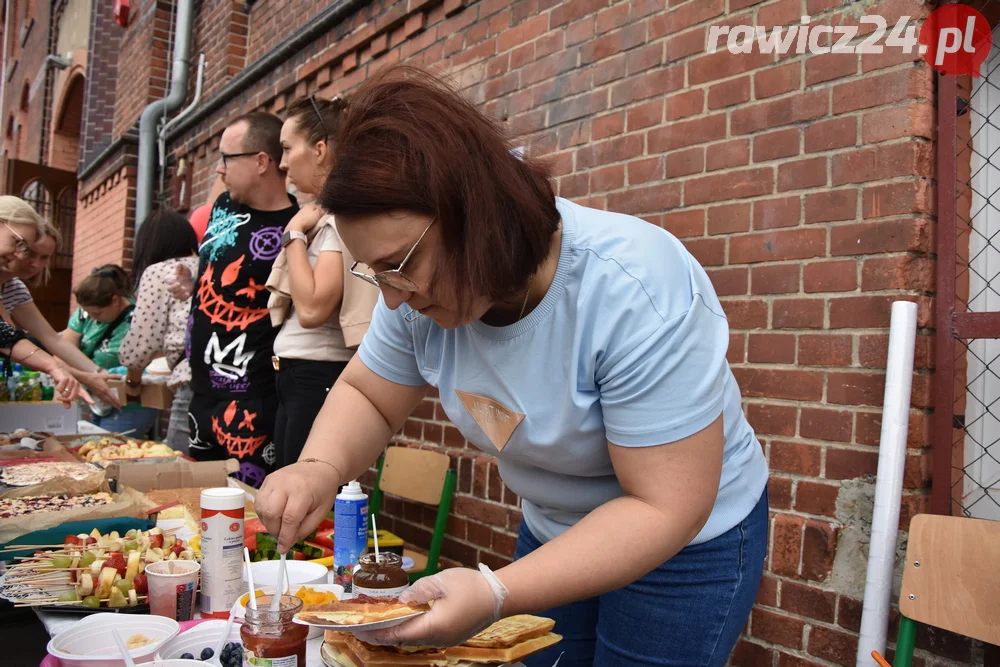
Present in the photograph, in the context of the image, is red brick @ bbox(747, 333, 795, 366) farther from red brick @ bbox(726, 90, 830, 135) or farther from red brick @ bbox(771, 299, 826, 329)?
red brick @ bbox(726, 90, 830, 135)

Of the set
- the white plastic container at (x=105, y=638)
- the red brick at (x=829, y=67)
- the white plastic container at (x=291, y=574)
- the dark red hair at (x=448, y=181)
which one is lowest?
the white plastic container at (x=105, y=638)

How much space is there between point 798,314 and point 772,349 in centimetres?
13

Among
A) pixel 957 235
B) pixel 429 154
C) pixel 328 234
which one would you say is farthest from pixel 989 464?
pixel 328 234

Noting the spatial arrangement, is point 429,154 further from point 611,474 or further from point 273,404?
point 273,404

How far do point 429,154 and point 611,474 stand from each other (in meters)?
0.65

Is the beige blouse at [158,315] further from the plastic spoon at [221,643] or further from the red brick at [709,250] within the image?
the plastic spoon at [221,643]

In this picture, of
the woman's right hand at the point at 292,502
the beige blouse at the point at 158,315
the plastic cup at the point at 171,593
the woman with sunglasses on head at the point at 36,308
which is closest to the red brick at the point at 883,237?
the woman's right hand at the point at 292,502

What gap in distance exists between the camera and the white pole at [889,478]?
1.86 metres

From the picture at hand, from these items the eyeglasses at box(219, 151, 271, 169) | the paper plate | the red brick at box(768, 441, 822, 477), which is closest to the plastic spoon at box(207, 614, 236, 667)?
the paper plate

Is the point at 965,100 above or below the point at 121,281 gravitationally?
above

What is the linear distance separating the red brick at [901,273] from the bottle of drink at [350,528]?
4.65ft

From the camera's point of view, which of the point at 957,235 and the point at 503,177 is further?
the point at 957,235

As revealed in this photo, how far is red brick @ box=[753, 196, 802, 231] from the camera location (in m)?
2.14

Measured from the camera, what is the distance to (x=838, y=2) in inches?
81.4
